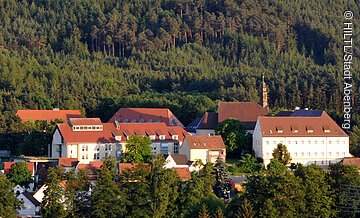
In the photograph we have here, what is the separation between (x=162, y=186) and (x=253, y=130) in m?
16.5

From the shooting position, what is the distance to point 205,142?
6222 centimetres

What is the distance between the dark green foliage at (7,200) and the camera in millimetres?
50081

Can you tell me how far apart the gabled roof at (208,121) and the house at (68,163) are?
1137cm

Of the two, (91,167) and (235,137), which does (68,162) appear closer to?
(91,167)

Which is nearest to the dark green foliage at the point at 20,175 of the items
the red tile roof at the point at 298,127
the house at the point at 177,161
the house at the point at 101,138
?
the house at the point at 101,138

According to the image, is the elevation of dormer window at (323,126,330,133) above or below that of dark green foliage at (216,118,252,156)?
above

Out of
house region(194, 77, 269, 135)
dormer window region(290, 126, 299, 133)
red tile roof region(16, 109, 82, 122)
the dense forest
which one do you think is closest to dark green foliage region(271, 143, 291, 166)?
dormer window region(290, 126, 299, 133)

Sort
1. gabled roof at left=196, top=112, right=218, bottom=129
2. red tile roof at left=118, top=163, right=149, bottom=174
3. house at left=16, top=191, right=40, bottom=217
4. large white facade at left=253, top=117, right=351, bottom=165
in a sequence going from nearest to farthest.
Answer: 1. house at left=16, top=191, right=40, bottom=217
2. red tile roof at left=118, top=163, right=149, bottom=174
3. large white facade at left=253, top=117, right=351, bottom=165
4. gabled roof at left=196, top=112, right=218, bottom=129

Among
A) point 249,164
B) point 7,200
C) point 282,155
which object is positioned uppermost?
point 282,155

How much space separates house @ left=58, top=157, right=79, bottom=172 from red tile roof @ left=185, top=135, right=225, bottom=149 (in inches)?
271

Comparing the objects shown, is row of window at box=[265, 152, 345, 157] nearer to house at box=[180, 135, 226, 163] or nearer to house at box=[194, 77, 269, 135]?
house at box=[180, 135, 226, 163]

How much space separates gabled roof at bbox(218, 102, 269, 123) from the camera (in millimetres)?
68875

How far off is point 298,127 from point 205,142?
5899 mm

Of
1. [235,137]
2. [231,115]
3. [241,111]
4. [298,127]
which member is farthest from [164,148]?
[298,127]
